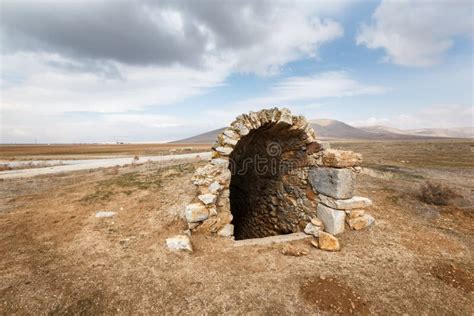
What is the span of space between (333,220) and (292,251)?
1.61 m

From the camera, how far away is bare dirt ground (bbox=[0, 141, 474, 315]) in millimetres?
3793

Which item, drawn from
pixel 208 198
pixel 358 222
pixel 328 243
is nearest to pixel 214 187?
pixel 208 198

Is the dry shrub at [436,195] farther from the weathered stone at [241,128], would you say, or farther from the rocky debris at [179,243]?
the rocky debris at [179,243]

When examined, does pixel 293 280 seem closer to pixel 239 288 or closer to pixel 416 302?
pixel 239 288

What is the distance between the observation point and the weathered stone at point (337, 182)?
5.97m

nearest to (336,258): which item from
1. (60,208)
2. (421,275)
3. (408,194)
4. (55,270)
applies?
(421,275)

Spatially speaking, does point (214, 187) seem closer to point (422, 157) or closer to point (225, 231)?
point (225, 231)

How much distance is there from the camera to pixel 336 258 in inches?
202

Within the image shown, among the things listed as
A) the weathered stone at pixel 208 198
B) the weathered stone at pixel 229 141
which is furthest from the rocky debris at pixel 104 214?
the weathered stone at pixel 229 141

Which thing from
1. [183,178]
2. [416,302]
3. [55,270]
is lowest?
[416,302]

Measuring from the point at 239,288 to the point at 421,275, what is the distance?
12.2 ft

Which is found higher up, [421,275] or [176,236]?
[176,236]

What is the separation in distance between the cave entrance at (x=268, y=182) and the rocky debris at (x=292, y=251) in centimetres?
214

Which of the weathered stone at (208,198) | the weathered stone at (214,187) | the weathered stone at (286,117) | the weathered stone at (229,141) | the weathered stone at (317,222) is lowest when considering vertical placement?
the weathered stone at (317,222)
